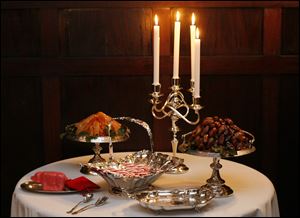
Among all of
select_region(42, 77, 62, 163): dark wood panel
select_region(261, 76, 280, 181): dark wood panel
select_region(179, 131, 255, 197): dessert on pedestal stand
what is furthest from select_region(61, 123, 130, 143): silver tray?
select_region(261, 76, 280, 181): dark wood panel

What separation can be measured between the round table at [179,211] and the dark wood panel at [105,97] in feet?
3.83

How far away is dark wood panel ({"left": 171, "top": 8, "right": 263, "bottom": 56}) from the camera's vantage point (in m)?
3.67

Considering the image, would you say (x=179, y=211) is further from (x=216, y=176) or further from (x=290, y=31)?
(x=290, y=31)

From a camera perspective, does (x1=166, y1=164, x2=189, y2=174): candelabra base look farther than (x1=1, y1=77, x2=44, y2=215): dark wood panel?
No

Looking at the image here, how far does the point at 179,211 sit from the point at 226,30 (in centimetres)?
197

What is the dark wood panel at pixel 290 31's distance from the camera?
147 inches

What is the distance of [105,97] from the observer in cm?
374

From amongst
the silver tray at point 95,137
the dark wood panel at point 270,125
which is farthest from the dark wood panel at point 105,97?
the silver tray at point 95,137

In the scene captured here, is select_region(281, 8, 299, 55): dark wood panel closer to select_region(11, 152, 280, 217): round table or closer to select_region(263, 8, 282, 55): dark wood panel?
select_region(263, 8, 282, 55): dark wood panel

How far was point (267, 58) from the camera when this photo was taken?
3715 millimetres

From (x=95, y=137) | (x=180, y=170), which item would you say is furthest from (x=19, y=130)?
(x=180, y=170)

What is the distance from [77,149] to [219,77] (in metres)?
1.12

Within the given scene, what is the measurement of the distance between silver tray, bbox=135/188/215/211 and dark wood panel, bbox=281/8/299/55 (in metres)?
1.93

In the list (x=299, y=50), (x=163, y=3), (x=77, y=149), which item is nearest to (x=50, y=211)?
(x=77, y=149)
